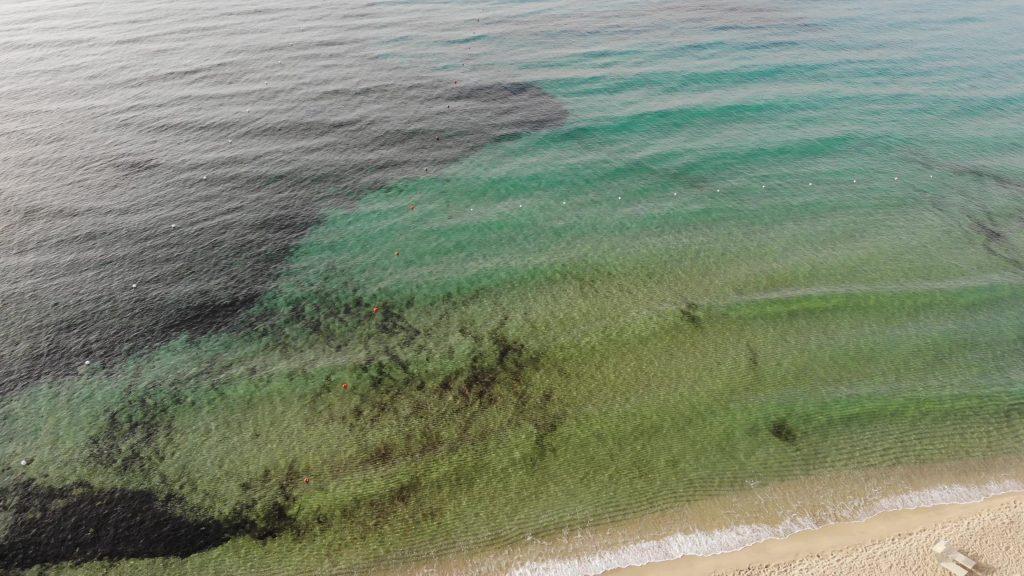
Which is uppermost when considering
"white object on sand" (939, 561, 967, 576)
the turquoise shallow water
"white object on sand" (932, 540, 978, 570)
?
Result: the turquoise shallow water

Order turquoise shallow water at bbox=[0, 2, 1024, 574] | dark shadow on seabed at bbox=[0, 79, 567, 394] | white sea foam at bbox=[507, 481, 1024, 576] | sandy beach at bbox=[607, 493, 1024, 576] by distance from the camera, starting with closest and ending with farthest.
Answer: sandy beach at bbox=[607, 493, 1024, 576], white sea foam at bbox=[507, 481, 1024, 576], turquoise shallow water at bbox=[0, 2, 1024, 574], dark shadow on seabed at bbox=[0, 79, 567, 394]

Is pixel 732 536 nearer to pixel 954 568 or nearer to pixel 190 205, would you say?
pixel 954 568

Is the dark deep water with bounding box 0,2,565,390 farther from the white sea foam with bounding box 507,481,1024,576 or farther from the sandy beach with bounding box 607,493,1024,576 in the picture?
the sandy beach with bounding box 607,493,1024,576

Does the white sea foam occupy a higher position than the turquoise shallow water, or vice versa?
the turquoise shallow water

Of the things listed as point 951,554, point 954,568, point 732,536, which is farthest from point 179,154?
point 954,568

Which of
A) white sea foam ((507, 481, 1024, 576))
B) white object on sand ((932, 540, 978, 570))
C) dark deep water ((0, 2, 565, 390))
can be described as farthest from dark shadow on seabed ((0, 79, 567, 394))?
white object on sand ((932, 540, 978, 570))

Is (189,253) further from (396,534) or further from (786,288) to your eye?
(786,288)

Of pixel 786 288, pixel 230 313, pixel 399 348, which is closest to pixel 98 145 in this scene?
pixel 230 313
